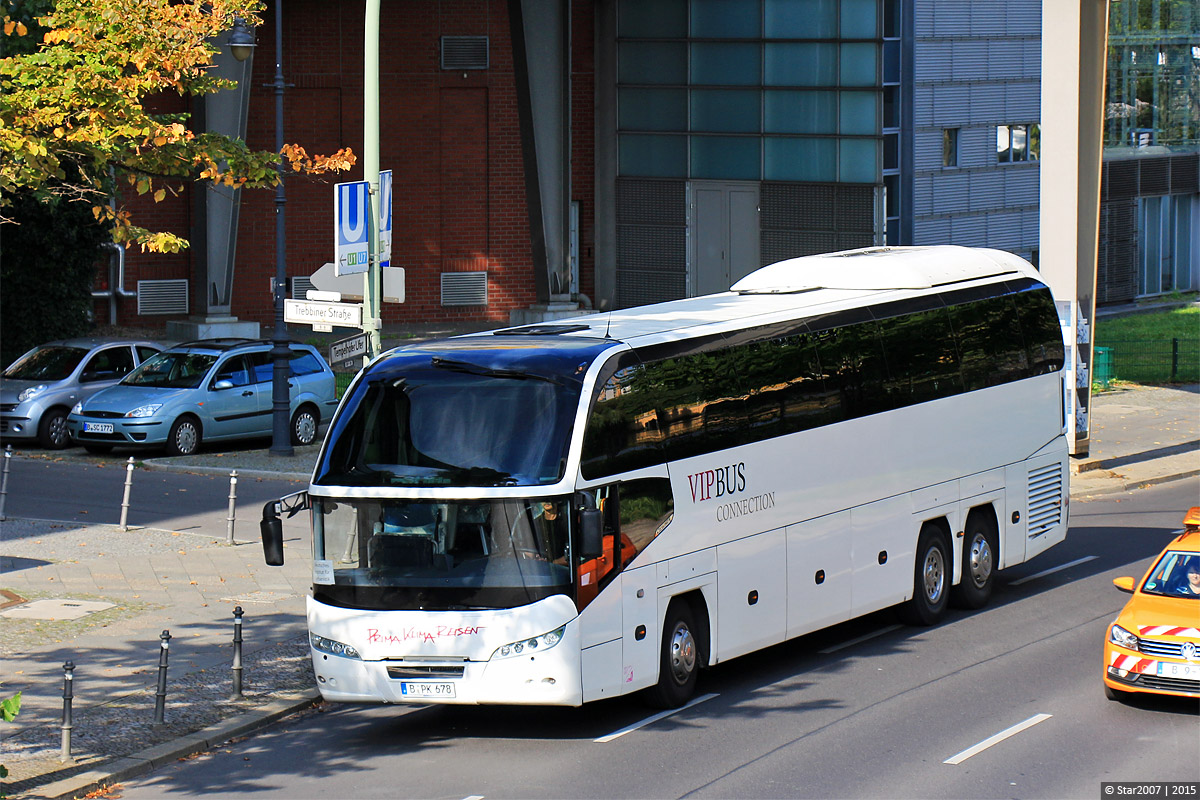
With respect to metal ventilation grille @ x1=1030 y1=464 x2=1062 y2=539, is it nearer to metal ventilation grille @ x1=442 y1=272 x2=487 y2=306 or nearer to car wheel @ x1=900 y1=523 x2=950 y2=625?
car wheel @ x1=900 y1=523 x2=950 y2=625

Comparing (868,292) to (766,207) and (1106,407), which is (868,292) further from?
(766,207)

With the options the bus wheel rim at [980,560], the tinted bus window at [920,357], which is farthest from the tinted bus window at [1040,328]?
the bus wheel rim at [980,560]

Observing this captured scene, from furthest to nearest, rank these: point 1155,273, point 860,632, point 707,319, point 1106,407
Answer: point 1155,273 → point 1106,407 → point 860,632 → point 707,319

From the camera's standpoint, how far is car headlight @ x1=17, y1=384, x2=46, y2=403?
25.9 m

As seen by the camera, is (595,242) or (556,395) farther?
(595,242)

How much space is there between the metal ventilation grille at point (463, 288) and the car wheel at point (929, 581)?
28230 millimetres

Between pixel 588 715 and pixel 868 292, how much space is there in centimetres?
551

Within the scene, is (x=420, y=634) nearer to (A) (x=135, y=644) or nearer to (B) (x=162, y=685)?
(B) (x=162, y=685)

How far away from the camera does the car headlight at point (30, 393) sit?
84.9 feet

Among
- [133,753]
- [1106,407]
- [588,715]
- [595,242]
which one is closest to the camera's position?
[133,753]

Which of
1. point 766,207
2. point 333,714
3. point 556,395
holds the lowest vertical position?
point 333,714

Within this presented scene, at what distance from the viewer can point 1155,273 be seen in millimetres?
50156

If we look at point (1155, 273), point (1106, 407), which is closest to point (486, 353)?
point (1106, 407)

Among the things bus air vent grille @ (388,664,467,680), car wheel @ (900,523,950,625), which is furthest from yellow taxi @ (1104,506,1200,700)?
bus air vent grille @ (388,664,467,680)
